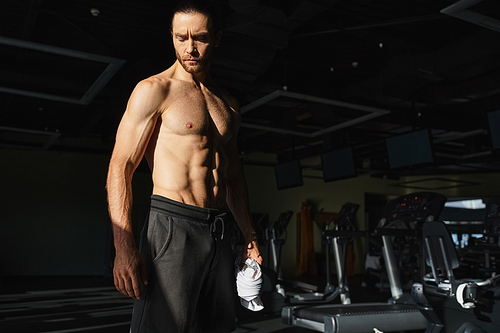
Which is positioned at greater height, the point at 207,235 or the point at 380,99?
the point at 380,99

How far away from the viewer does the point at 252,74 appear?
A: 4699mm

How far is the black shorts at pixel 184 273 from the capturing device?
1177mm

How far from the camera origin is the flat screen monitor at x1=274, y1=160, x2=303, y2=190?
27.0 feet

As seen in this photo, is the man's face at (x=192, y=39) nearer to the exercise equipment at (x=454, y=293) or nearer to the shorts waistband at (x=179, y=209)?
the shorts waistband at (x=179, y=209)

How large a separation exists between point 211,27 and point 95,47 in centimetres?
333

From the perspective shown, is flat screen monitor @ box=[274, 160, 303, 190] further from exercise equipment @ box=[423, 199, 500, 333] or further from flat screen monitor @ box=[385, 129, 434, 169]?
exercise equipment @ box=[423, 199, 500, 333]

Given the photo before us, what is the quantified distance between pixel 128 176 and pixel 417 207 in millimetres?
3383

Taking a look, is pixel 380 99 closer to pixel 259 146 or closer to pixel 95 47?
pixel 95 47

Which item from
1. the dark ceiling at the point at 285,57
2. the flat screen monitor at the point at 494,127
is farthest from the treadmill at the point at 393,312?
the dark ceiling at the point at 285,57

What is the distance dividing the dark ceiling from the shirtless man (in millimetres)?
2174

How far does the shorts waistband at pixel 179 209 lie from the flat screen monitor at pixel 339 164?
593 cm

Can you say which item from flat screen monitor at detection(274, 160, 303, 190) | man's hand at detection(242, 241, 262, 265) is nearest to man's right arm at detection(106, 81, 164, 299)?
man's hand at detection(242, 241, 262, 265)

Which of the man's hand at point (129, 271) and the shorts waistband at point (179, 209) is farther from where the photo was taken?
the shorts waistband at point (179, 209)

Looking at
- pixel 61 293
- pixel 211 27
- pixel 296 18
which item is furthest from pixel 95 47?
pixel 61 293
